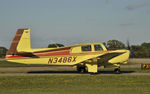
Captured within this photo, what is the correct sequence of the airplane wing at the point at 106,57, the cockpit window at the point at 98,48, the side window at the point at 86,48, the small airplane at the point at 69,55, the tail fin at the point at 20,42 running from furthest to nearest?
the tail fin at the point at 20,42 < the side window at the point at 86,48 < the cockpit window at the point at 98,48 < the small airplane at the point at 69,55 < the airplane wing at the point at 106,57

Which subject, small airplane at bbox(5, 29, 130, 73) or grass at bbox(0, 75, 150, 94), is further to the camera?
small airplane at bbox(5, 29, 130, 73)

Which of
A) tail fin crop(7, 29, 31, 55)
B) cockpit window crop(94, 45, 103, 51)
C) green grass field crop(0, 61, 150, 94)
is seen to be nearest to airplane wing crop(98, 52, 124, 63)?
cockpit window crop(94, 45, 103, 51)

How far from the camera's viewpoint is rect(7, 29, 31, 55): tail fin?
945 inches

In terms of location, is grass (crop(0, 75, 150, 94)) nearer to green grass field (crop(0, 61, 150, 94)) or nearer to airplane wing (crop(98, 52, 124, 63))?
green grass field (crop(0, 61, 150, 94))

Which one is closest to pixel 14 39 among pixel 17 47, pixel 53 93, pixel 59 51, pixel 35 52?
pixel 17 47

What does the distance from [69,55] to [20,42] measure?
18.1ft

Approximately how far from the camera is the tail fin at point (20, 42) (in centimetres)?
2402

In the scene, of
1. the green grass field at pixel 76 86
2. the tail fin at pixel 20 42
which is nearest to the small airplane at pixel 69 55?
the tail fin at pixel 20 42

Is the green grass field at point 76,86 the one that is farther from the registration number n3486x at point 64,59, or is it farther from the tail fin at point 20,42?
the tail fin at point 20,42

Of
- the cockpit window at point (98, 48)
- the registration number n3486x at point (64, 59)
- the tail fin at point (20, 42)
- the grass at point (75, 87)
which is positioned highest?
the tail fin at point (20, 42)

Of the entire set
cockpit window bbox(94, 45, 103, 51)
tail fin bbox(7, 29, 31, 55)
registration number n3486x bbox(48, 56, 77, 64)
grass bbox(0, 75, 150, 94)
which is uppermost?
tail fin bbox(7, 29, 31, 55)

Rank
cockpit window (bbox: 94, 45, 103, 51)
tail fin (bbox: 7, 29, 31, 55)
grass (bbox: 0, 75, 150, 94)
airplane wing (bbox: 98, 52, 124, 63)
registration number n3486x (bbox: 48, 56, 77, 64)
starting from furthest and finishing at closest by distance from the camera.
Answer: tail fin (bbox: 7, 29, 31, 55) < registration number n3486x (bbox: 48, 56, 77, 64) < cockpit window (bbox: 94, 45, 103, 51) < airplane wing (bbox: 98, 52, 124, 63) < grass (bbox: 0, 75, 150, 94)

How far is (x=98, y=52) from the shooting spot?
75.7 feet

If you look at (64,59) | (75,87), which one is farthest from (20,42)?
(75,87)
